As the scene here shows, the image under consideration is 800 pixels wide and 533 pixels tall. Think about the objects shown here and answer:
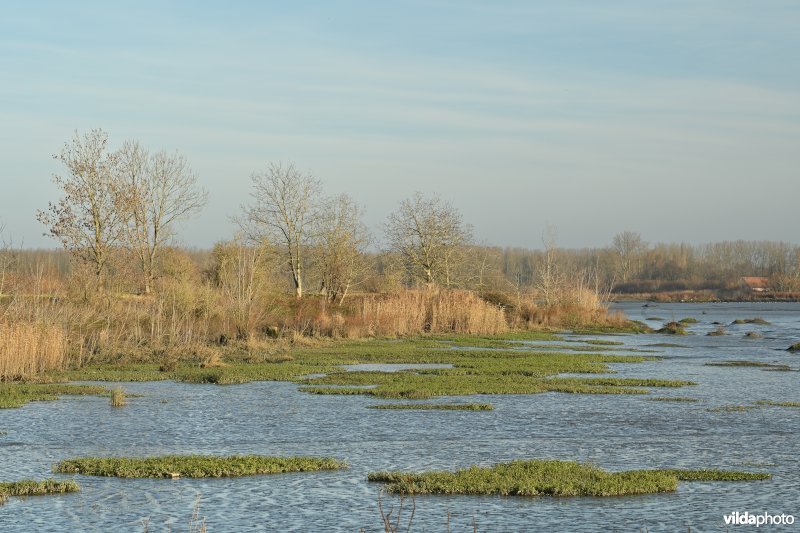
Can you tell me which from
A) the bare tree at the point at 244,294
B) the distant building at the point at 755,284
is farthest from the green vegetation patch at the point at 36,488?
the distant building at the point at 755,284

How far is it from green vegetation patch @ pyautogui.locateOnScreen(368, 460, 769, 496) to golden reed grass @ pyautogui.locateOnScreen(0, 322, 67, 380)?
14.3 metres

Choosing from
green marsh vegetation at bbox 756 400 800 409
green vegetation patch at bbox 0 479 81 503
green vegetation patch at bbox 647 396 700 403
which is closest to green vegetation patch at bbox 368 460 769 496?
green vegetation patch at bbox 0 479 81 503

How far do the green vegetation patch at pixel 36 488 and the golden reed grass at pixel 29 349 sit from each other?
487 inches

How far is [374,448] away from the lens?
1527 centimetres

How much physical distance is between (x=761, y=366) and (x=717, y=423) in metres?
14.1

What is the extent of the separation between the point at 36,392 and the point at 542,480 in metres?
13.2

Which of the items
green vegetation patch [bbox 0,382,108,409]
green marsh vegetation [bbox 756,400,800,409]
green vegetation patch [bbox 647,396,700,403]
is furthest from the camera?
green vegetation patch [bbox 647,396,700,403]

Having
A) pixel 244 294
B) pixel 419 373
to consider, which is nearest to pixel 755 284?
pixel 244 294

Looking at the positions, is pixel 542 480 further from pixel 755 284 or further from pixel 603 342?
pixel 755 284

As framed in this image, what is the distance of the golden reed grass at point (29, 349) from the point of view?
23703mm

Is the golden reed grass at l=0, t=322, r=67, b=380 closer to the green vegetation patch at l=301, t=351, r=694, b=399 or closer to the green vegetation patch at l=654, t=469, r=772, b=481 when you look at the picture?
the green vegetation patch at l=301, t=351, r=694, b=399

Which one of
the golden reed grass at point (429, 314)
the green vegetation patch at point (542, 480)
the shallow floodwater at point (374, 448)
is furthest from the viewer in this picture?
the golden reed grass at point (429, 314)

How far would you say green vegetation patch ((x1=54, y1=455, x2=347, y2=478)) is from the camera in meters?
13.1

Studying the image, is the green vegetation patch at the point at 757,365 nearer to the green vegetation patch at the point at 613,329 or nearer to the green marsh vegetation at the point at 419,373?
the green marsh vegetation at the point at 419,373
